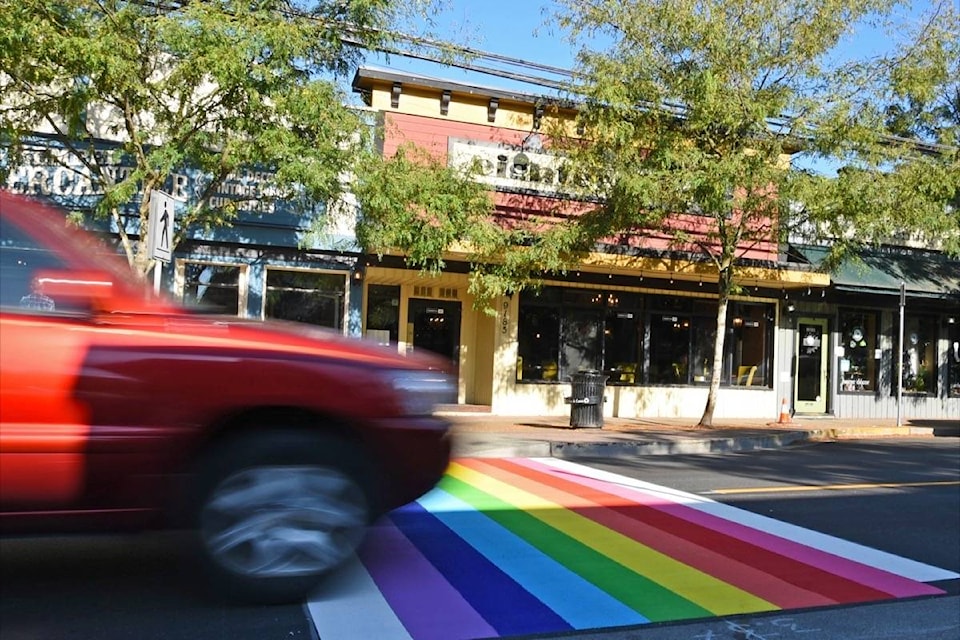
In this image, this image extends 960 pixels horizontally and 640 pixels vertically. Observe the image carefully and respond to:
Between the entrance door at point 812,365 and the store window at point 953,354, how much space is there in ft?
13.5

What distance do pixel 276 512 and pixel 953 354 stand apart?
72.1 feet

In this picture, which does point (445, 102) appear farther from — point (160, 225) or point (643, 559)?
point (643, 559)

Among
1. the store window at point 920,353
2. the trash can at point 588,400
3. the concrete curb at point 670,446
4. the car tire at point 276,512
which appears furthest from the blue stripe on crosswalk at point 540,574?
the store window at point 920,353

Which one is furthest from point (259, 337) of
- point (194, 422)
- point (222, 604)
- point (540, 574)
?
point (540, 574)

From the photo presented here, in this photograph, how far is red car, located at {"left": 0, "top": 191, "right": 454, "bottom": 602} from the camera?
12.3 ft

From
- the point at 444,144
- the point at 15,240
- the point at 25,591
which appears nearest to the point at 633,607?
the point at 25,591

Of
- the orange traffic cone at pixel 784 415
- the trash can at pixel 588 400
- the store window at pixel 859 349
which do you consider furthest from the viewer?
the store window at pixel 859 349

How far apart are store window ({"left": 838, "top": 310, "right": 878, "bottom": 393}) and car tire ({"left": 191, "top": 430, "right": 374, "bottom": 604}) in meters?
18.5

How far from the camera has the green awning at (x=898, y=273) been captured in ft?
60.2

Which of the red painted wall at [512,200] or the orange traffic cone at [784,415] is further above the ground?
the red painted wall at [512,200]

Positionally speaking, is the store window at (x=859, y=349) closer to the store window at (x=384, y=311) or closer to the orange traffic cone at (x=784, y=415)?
the orange traffic cone at (x=784, y=415)

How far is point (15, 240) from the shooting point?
3.87 m

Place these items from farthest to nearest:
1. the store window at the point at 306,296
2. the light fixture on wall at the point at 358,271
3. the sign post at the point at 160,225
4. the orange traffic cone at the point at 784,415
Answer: the orange traffic cone at the point at 784,415 < the light fixture on wall at the point at 358,271 < the store window at the point at 306,296 < the sign post at the point at 160,225

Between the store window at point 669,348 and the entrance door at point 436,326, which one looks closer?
the entrance door at point 436,326
